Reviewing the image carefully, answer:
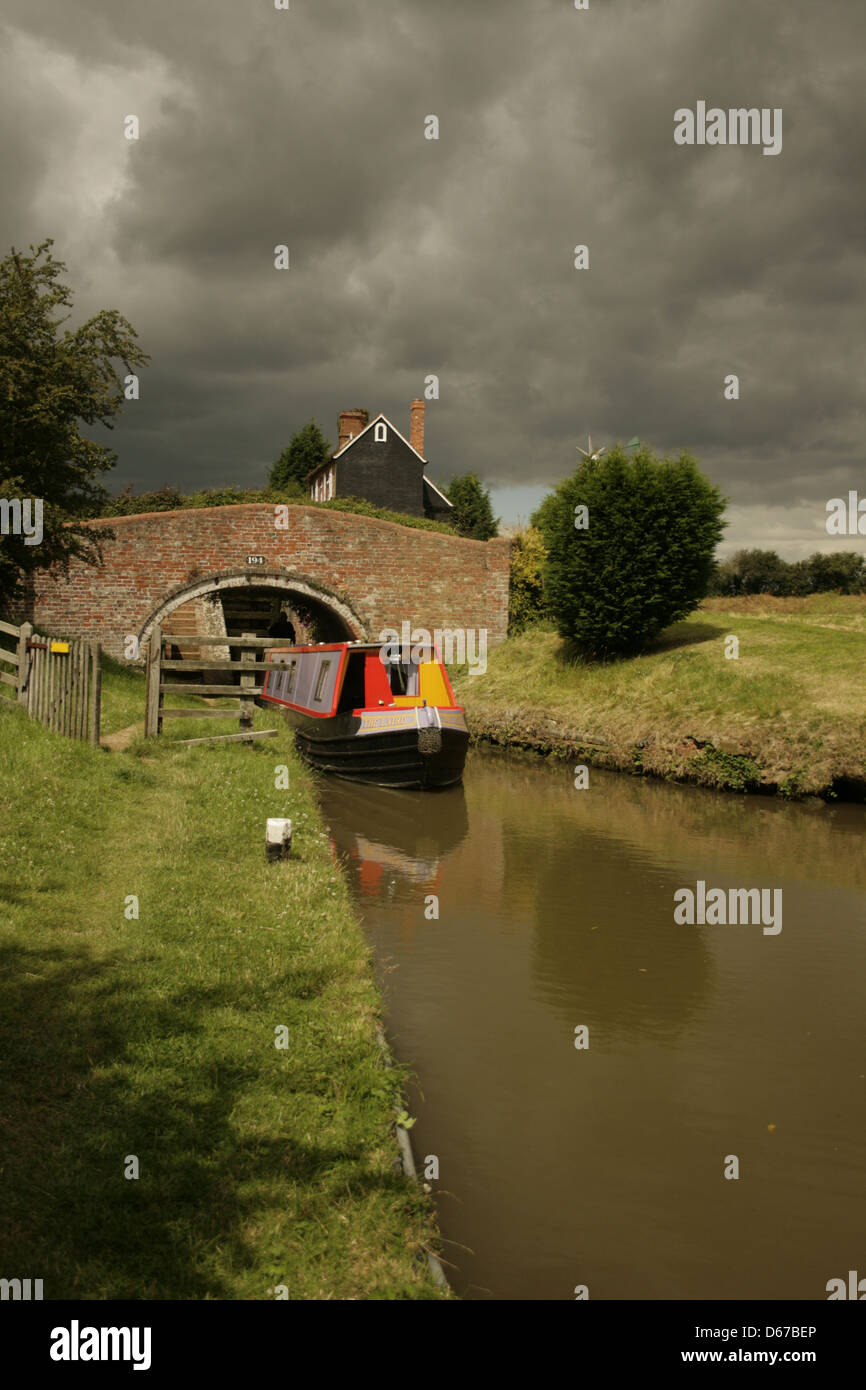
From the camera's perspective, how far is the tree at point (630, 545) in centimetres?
1798

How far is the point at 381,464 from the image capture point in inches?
1566

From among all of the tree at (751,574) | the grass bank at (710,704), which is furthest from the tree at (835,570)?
the grass bank at (710,704)

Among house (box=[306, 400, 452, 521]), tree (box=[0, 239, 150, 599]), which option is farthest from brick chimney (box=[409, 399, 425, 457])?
tree (box=[0, 239, 150, 599])

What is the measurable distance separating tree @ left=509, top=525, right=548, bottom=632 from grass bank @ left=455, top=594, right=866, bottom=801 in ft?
6.08

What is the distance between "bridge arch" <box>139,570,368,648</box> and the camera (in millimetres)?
21828

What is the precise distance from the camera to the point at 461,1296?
3.18 metres

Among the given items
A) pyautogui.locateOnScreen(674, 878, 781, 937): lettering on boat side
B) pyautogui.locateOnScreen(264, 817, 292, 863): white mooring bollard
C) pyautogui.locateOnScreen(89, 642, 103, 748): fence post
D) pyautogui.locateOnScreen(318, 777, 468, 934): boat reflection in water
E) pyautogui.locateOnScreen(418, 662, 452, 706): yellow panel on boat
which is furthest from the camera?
pyautogui.locateOnScreen(418, 662, 452, 706): yellow panel on boat

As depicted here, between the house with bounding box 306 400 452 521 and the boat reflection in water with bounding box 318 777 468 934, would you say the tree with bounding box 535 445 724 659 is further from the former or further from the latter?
the house with bounding box 306 400 452 521

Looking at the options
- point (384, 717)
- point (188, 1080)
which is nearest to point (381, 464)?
point (384, 717)

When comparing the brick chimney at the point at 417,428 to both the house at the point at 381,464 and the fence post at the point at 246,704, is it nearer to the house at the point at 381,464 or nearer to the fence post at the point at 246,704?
the house at the point at 381,464

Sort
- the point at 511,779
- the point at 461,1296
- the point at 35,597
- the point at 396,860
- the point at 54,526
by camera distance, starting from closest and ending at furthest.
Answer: the point at 461,1296
the point at 396,860
the point at 54,526
the point at 511,779
the point at 35,597

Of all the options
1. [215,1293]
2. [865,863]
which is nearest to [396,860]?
[865,863]

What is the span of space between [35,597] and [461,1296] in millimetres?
19908
